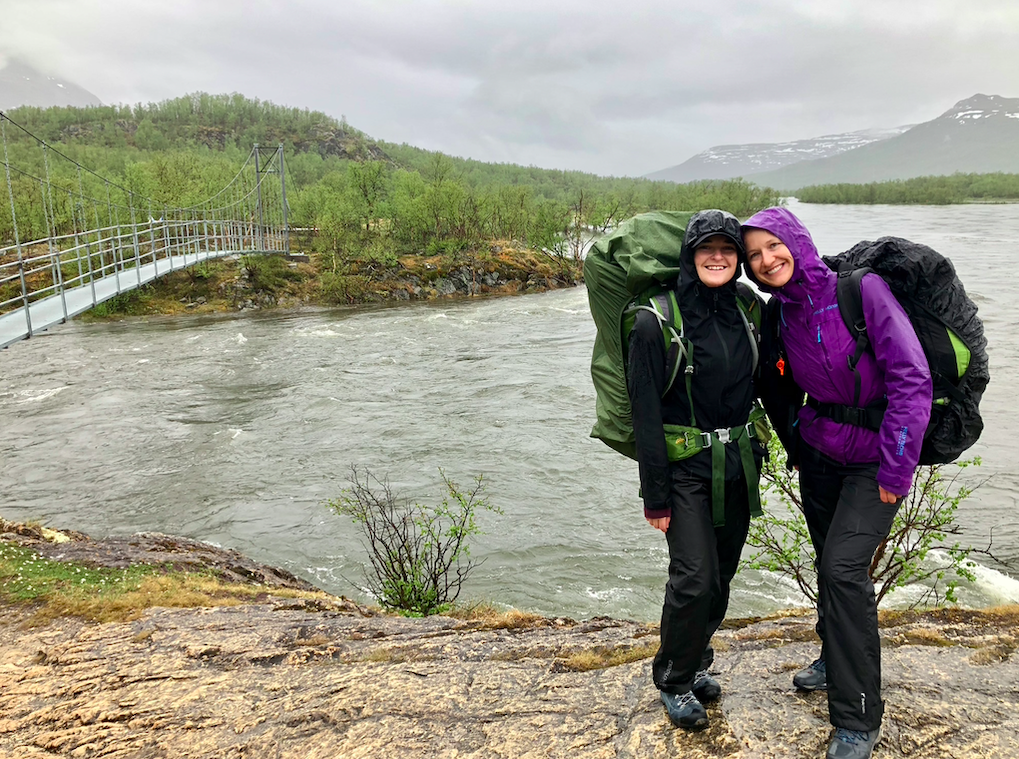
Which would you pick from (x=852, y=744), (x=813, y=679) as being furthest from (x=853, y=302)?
(x=813, y=679)

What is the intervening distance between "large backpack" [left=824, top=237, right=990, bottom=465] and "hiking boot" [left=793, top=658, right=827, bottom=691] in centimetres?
129

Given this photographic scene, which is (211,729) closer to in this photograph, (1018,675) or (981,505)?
(1018,675)

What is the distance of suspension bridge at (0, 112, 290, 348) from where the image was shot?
14.6 metres

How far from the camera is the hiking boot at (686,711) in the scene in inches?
124

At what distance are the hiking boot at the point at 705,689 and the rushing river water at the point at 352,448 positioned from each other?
213 inches

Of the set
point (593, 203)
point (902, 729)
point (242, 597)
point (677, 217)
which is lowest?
point (242, 597)

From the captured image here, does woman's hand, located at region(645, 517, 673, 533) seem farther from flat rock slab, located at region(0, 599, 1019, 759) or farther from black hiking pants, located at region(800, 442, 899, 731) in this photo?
flat rock slab, located at region(0, 599, 1019, 759)

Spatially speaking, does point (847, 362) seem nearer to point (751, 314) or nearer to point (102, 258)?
point (751, 314)

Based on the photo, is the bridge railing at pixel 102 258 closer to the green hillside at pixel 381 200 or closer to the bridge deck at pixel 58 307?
the bridge deck at pixel 58 307

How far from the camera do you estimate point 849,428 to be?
9.42 ft

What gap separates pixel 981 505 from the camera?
11.2 m

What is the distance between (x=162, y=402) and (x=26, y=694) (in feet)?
53.0

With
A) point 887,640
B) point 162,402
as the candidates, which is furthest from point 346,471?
point 887,640

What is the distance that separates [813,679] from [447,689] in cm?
195
